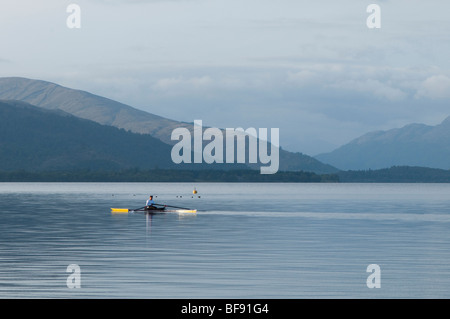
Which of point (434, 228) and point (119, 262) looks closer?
point (119, 262)

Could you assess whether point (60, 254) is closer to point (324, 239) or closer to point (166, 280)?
point (166, 280)

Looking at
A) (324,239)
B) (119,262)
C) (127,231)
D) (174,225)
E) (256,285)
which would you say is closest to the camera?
(256,285)

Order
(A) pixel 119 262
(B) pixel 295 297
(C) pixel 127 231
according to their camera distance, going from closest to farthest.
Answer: (B) pixel 295 297 < (A) pixel 119 262 < (C) pixel 127 231

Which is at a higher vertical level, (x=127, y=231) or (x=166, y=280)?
(x=127, y=231)

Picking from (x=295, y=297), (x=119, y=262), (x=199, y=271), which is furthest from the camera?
(x=119, y=262)

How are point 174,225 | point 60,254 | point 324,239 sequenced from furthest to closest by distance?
point 174,225 → point 324,239 → point 60,254

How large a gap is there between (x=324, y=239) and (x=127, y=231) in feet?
57.2

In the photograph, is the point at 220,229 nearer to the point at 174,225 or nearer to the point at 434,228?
the point at 174,225

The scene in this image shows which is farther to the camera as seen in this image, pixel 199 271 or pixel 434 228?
pixel 434 228

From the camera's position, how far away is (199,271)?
130 ft
